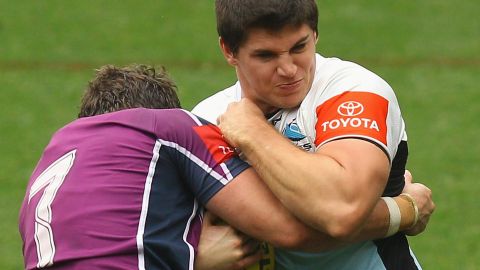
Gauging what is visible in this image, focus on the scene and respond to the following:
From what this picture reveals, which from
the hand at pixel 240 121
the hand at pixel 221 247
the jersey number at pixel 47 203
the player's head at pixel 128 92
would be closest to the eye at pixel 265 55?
the hand at pixel 240 121

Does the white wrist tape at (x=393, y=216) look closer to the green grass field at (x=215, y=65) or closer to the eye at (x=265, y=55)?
the eye at (x=265, y=55)

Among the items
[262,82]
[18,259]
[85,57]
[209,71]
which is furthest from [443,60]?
[262,82]

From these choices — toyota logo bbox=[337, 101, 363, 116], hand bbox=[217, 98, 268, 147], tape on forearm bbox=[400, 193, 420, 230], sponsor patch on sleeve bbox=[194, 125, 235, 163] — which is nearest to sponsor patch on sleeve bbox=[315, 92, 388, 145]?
toyota logo bbox=[337, 101, 363, 116]

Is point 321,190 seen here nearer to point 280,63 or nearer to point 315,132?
point 315,132

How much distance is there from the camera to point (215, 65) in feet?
57.9

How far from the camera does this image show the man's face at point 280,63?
19.6 feet

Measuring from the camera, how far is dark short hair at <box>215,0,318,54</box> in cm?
594

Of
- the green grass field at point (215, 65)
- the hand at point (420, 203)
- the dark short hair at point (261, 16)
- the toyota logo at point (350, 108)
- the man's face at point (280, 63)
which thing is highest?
the dark short hair at point (261, 16)

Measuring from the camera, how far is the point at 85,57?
60.6 ft

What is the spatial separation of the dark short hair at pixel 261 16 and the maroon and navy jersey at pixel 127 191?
1.57ft

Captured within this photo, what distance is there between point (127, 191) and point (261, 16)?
1.00 metres

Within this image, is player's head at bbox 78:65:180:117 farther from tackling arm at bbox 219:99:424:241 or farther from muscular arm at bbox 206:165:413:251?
muscular arm at bbox 206:165:413:251

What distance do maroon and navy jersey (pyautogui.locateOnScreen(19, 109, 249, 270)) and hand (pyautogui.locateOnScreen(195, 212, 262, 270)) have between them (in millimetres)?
48

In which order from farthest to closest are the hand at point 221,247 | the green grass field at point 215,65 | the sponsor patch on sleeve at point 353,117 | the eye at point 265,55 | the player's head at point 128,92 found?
the green grass field at point 215,65, the player's head at point 128,92, the eye at point 265,55, the hand at point 221,247, the sponsor patch on sleeve at point 353,117
